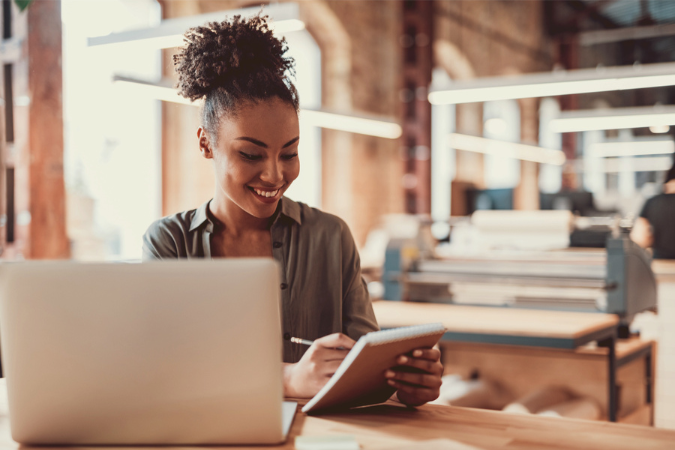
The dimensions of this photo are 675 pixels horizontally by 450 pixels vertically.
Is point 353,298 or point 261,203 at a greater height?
point 261,203

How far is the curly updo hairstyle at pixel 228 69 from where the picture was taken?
1.41 meters

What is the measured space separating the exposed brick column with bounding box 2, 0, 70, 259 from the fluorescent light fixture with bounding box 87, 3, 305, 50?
112cm

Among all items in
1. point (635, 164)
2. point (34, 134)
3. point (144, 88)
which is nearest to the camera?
point (144, 88)

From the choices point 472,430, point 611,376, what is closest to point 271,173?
point 472,430

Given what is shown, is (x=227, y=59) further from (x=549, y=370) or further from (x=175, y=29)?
(x=549, y=370)

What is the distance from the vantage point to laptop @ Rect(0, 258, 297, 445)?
87cm

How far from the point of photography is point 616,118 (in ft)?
17.6

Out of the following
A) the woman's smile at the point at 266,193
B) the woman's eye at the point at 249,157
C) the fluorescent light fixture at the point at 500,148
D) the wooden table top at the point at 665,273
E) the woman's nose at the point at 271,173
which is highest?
the fluorescent light fixture at the point at 500,148

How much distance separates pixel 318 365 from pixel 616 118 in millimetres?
4980

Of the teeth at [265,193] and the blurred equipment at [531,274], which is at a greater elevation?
the teeth at [265,193]

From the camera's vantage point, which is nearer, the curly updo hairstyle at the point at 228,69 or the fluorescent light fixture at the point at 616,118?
the curly updo hairstyle at the point at 228,69

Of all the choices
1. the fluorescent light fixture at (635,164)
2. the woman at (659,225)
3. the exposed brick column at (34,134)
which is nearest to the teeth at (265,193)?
the exposed brick column at (34,134)

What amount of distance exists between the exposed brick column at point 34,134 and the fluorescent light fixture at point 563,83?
2.54m

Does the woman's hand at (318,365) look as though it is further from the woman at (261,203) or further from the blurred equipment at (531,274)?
the blurred equipment at (531,274)
